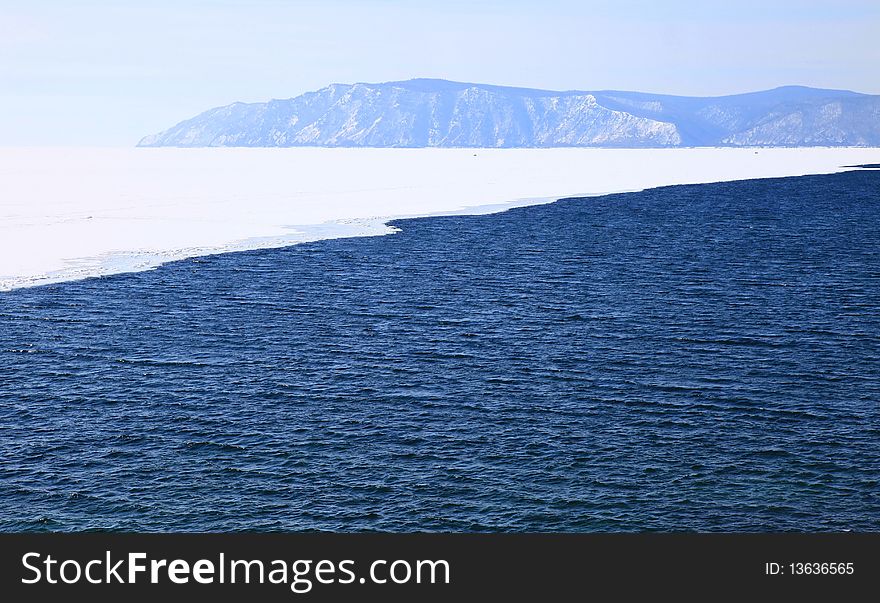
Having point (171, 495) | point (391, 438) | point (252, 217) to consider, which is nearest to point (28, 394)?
point (171, 495)

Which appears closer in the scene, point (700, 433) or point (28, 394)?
point (700, 433)

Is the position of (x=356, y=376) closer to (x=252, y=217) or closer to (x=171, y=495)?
(x=171, y=495)

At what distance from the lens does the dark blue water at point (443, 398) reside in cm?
2633

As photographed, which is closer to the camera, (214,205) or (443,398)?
(443,398)

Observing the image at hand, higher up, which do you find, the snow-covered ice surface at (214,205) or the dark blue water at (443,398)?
the snow-covered ice surface at (214,205)

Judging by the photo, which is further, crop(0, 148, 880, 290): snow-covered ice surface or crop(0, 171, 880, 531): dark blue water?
crop(0, 148, 880, 290): snow-covered ice surface

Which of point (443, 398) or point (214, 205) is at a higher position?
point (214, 205)

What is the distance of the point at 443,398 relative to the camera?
35.2 m

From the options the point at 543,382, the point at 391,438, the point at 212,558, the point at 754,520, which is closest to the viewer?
the point at 212,558

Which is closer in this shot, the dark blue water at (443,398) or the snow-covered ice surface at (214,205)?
the dark blue water at (443,398)

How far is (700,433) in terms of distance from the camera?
31594 mm

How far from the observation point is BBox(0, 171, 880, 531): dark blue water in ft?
86.4

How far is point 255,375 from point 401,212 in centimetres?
6192

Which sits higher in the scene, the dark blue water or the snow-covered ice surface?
the snow-covered ice surface
